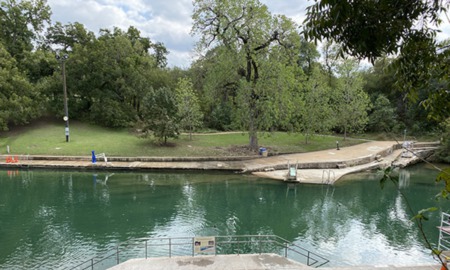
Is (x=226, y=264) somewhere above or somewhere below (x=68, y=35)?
below

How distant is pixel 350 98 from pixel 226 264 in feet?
95.7

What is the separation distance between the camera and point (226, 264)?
849 cm

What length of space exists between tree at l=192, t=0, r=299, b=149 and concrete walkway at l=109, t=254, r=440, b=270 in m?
16.9

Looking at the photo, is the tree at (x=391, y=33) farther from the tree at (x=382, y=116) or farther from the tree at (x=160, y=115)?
the tree at (x=382, y=116)

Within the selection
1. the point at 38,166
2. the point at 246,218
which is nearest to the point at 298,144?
the point at 246,218

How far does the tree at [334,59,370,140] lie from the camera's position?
3234 centimetres

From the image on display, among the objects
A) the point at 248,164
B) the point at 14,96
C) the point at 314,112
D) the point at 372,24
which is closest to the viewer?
the point at 372,24

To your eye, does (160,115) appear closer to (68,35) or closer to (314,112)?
(314,112)

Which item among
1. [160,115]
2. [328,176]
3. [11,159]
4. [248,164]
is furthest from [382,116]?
[11,159]

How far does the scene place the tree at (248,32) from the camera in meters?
23.4

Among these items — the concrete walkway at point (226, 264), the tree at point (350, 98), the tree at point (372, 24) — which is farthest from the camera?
the tree at point (350, 98)

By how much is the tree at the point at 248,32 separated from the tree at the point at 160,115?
5768mm

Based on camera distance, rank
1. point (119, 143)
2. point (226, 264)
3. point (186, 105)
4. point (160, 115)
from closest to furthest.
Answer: point (226, 264) → point (160, 115) → point (119, 143) → point (186, 105)

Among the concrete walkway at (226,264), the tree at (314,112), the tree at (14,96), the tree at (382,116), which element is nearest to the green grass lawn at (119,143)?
the tree at (14,96)
